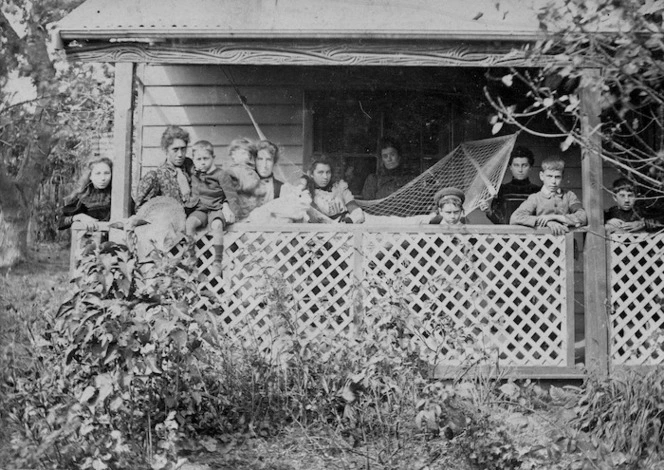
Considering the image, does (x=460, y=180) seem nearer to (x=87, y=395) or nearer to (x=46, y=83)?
(x=87, y=395)

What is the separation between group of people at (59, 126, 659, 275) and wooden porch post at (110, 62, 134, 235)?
0.30m

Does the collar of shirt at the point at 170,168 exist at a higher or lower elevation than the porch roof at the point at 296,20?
lower

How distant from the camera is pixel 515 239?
6.77m

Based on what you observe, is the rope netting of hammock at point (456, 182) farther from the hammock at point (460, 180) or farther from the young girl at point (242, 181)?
the young girl at point (242, 181)

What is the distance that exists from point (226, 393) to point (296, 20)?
3.36 meters

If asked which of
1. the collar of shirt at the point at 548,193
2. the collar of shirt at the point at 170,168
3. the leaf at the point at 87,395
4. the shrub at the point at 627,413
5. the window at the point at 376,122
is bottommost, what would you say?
the shrub at the point at 627,413

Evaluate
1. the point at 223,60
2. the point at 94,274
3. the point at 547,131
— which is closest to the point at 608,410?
the point at 94,274

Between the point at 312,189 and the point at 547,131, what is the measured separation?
3.16m

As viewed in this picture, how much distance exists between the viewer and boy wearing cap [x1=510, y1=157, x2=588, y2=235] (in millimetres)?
6699

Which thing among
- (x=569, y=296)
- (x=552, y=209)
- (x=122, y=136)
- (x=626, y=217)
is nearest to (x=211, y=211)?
(x=122, y=136)

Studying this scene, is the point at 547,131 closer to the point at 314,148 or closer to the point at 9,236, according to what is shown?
the point at 314,148

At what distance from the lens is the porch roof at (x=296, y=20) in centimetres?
656

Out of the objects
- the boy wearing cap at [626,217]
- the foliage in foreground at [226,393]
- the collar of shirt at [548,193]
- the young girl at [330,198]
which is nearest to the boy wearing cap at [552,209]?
the collar of shirt at [548,193]

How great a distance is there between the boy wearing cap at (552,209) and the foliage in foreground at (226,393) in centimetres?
152
